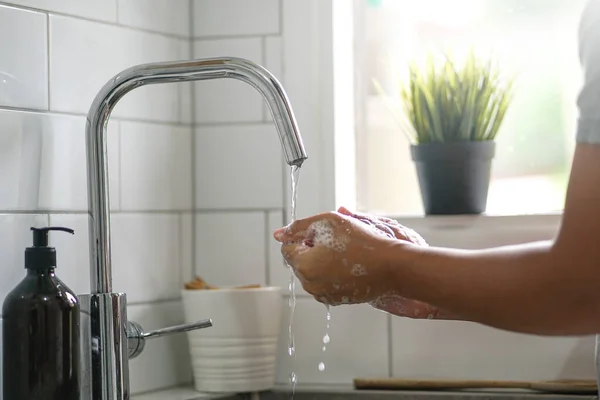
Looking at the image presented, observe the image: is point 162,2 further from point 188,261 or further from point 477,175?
point 477,175

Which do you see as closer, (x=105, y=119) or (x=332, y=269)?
Result: (x=332, y=269)

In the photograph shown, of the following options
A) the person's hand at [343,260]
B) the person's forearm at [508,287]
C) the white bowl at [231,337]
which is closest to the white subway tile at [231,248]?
the white bowl at [231,337]

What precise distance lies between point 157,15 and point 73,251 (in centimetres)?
43

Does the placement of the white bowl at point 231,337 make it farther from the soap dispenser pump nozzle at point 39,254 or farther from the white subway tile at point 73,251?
the soap dispenser pump nozzle at point 39,254

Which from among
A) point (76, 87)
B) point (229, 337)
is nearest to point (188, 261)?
point (229, 337)

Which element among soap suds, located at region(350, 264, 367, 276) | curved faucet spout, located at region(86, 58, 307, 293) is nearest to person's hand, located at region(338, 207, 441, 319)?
soap suds, located at region(350, 264, 367, 276)

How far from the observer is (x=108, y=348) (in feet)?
3.95

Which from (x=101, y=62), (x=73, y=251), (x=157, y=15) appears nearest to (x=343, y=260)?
(x=73, y=251)

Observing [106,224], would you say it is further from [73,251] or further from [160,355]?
[160,355]

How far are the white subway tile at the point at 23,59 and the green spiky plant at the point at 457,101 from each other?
59cm

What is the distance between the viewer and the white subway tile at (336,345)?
5.00 ft

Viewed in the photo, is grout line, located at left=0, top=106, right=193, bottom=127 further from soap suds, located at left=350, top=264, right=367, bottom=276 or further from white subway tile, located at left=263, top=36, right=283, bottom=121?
soap suds, located at left=350, top=264, right=367, bottom=276

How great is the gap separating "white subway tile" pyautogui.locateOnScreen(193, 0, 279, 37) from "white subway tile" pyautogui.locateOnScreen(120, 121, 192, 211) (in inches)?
6.9

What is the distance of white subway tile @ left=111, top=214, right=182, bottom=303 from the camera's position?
1.44m
